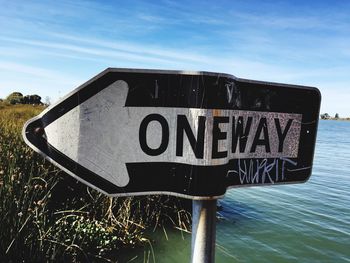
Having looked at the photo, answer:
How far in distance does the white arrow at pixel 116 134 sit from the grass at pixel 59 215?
271 centimetres

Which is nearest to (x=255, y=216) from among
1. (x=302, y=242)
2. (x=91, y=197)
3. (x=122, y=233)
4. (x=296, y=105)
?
(x=302, y=242)

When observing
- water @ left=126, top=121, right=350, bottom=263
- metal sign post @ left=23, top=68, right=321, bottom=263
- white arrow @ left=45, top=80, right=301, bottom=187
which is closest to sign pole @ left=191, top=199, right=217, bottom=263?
metal sign post @ left=23, top=68, right=321, bottom=263

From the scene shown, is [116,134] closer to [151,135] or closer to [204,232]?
[151,135]

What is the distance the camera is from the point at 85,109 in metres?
1.11

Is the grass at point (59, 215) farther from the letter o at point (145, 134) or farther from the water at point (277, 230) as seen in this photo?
the letter o at point (145, 134)

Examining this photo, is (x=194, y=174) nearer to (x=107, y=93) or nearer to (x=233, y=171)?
(x=233, y=171)

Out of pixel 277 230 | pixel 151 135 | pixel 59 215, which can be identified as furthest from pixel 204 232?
pixel 277 230

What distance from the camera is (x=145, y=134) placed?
1.17 m

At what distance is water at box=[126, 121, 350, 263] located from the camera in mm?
6219

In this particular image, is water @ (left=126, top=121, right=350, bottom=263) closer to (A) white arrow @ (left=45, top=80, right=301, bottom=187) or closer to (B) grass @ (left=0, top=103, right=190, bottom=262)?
(B) grass @ (left=0, top=103, right=190, bottom=262)

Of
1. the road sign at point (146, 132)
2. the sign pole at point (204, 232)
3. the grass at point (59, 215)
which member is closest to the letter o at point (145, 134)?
the road sign at point (146, 132)

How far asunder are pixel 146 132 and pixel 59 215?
451 cm

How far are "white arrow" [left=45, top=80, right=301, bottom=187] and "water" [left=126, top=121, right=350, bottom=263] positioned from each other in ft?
15.6

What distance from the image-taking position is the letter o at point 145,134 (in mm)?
1161
